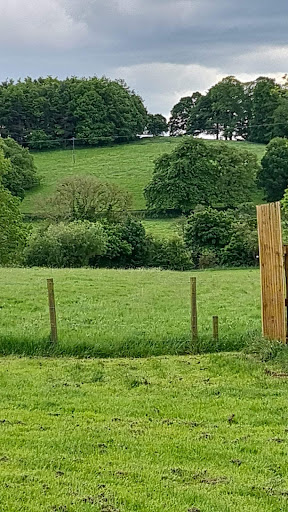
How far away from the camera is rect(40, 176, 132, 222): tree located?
5284 cm

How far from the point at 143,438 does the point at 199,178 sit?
64.3 m

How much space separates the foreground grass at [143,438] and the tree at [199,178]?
194ft

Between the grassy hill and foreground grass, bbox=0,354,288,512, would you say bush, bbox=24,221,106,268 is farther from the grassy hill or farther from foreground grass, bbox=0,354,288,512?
foreground grass, bbox=0,354,288,512

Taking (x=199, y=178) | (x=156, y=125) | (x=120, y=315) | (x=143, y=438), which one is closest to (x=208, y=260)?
(x=199, y=178)

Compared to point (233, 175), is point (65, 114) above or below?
above

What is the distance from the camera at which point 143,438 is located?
6.09m

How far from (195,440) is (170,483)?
3.93ft

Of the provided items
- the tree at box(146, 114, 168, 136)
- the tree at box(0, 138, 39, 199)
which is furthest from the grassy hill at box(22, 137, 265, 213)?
the tree at box(146, 114, 168, 136)

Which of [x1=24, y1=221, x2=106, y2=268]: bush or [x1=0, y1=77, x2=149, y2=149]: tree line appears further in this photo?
[x1=0, y1=77, x2=149, y2=149]: tree line

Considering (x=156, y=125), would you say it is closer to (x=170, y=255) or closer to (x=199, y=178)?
(x=199, y=178)

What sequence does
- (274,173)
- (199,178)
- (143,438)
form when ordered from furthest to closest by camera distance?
(274,173) → (199,178) → (143,438)

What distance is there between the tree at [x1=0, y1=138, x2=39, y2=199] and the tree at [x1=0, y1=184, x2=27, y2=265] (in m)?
29.7

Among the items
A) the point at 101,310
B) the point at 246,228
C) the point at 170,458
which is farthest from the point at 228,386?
the point at 246,228

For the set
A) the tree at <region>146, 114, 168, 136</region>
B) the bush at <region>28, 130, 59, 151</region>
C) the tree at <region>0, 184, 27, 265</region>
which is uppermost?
the tree at <region>146, 114, 168, 136</region>
